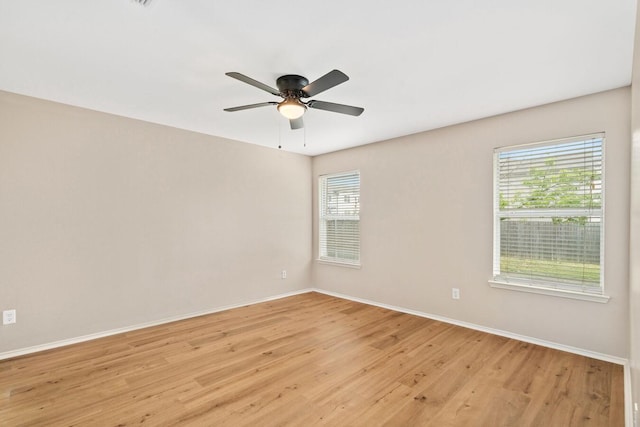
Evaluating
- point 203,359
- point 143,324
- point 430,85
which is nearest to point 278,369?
point 203,359

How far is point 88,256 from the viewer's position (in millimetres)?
3205

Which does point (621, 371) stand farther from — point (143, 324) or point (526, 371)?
point (143, 324)

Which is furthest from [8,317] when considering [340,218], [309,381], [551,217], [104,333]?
[551,217]

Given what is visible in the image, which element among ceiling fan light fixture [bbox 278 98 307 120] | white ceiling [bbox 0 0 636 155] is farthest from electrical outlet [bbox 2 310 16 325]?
ceiling fan light fixture [bbox 278 98 307 120]

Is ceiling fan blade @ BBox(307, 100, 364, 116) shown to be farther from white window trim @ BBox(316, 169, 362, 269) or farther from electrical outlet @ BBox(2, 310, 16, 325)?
electrical outlet @ BBox(2, 310, 16, 325)

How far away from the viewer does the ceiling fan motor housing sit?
2404mm

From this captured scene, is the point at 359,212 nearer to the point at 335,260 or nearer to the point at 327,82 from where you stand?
the point at 335,260

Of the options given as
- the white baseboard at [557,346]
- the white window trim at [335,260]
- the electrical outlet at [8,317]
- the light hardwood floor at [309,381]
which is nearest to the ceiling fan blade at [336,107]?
the light hardwood floor at [309,381]

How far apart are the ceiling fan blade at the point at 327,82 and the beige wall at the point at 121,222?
7.71 ft

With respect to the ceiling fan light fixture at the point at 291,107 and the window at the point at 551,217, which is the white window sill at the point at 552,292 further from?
the ceiling fan light fixture at the point at 291,107

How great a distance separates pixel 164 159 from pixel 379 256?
319 centimetres

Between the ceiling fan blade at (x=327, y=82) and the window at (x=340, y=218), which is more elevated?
the ceiling fan blade at (x=327, y=82)

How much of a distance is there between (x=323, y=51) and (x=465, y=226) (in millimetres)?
2613

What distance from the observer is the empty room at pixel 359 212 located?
193 cm
